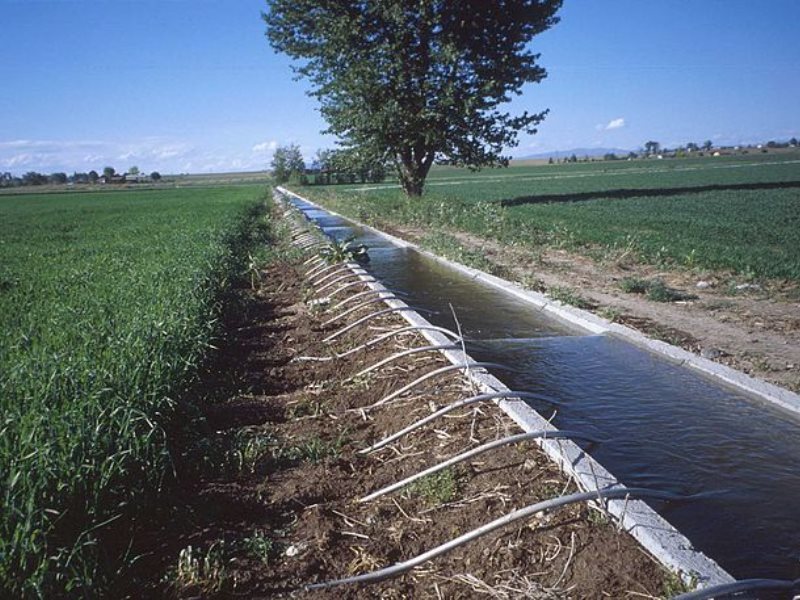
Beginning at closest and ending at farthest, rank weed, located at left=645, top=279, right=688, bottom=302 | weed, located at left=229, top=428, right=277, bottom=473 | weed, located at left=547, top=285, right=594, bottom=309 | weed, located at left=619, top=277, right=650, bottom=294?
weed, located at left=229, top=428, right=277, bottom=473 < weed, located at left=547, top=285, right=594, bottom=309 < weed, located at left=645, top=279, right=688, bottom=302 < weed, located at left=619, top=277, right=650, bottom=294

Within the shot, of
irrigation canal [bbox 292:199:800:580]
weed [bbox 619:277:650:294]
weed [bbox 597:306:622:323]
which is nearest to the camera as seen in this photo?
irrigation canal [bbox 292:199:800:580]

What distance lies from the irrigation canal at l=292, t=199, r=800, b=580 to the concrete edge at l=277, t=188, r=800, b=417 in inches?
2.9

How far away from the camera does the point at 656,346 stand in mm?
5496

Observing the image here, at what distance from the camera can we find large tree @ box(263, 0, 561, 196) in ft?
68.4

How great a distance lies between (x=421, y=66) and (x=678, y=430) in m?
20.5

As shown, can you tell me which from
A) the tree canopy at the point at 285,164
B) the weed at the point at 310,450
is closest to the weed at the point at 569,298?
the weed at the point at 310,450

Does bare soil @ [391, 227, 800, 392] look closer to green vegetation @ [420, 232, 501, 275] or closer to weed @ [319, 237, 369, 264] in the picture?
green vegetation @ [420, 232, 501, 275]

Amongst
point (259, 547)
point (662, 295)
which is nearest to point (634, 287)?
point (662, 295)

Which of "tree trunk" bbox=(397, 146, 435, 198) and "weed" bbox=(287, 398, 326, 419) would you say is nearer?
"weed" bbox=(287, 398, 326, 419)

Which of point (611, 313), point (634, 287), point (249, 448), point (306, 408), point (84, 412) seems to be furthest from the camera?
point (634, 287)

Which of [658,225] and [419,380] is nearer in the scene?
[419,380]

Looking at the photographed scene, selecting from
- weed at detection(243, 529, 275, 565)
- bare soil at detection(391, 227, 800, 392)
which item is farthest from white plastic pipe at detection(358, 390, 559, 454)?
bare soil at detection(391, 227, 800, 392)

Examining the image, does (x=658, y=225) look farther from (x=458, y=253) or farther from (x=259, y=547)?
(x=259, y=547)

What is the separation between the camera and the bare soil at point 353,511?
2.34 meters
